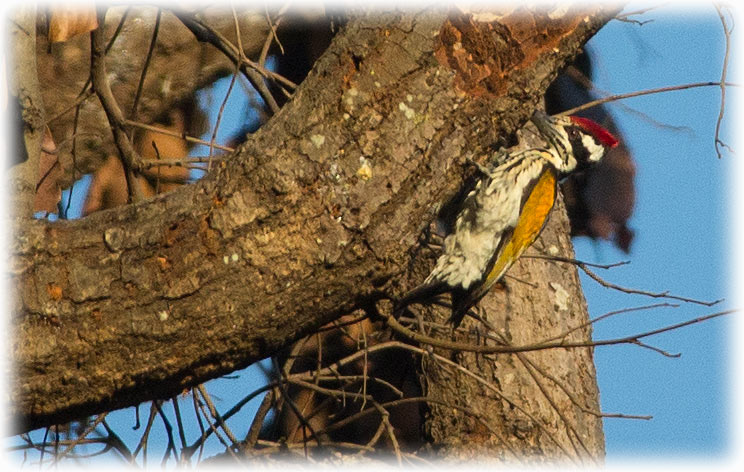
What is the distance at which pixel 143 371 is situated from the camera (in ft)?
7.89

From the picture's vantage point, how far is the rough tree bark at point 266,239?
2369 millimetres

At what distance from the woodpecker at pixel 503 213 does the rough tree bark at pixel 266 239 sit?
3.50 ft

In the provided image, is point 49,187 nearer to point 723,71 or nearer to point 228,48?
point 228,48

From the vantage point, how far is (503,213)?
3.88 m

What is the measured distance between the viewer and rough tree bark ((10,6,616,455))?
2.37m

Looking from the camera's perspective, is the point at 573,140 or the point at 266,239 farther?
the point at 573,140

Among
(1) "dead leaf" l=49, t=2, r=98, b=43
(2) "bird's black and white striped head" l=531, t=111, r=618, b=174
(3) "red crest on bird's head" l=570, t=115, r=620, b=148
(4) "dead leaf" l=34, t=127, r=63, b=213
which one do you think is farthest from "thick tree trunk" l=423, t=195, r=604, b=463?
(1) "dead leaf" l=49, t=2, r=98, b=43

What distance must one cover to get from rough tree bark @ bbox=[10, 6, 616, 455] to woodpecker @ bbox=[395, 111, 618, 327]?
1067mm

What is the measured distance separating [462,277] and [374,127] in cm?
138

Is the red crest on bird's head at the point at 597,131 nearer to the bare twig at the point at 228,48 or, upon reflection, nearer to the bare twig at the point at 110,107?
the bare twig at the point at 228,48

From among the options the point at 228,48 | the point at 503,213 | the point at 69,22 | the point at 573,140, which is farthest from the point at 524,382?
the point at 69,22

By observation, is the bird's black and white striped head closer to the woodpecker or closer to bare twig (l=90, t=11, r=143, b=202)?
the woodpecker

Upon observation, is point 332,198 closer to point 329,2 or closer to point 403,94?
point 403,94

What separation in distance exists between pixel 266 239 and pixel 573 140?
7.05ft
